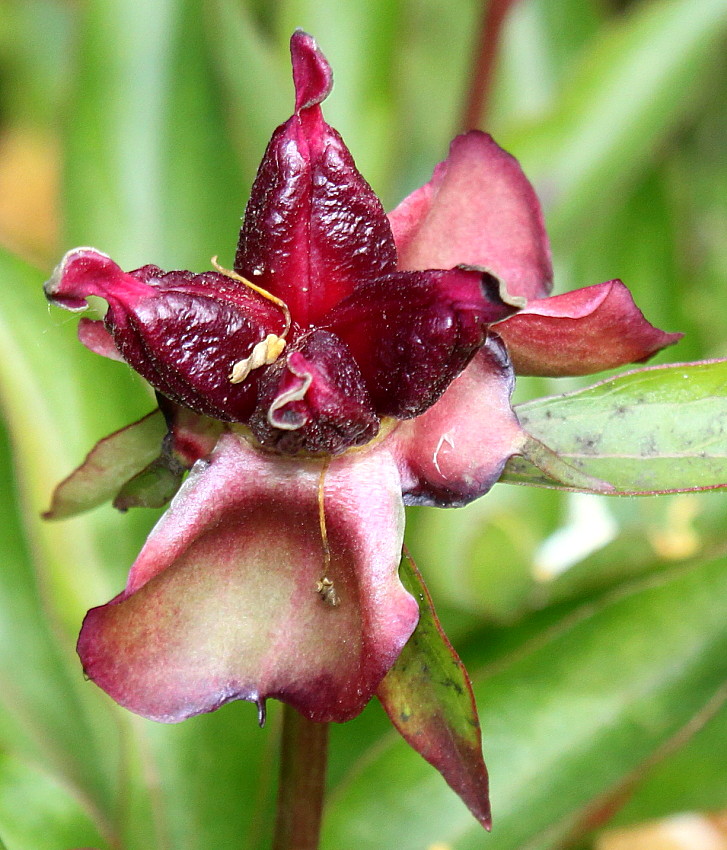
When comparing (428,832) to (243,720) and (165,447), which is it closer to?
(243,720)

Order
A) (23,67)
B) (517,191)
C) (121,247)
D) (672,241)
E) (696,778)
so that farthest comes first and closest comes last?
(23,67) → (672,241) → (121,247) → (696,778) → (517,191)

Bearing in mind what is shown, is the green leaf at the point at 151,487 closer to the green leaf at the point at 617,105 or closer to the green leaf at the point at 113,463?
the green leaf at the point at 113,463

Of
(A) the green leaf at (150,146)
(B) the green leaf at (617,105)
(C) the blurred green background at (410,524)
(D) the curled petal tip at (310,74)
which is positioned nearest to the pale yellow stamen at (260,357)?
(D) the curled petal tip at (310,74)

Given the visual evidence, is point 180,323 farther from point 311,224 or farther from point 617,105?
point 617,105

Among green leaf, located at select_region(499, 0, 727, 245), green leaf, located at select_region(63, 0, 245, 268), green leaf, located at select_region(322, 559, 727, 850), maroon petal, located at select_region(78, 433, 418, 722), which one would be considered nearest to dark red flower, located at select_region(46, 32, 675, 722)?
maroon petal, located at select_region(78, 433, 418, 722)

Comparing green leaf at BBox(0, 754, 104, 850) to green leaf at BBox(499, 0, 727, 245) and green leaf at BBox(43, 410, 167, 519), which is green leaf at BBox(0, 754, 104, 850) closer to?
green leaf at BBox(43, 410, 167, 519)

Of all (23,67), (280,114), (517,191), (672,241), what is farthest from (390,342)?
(23,67)

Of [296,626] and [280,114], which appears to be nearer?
[296,626]
